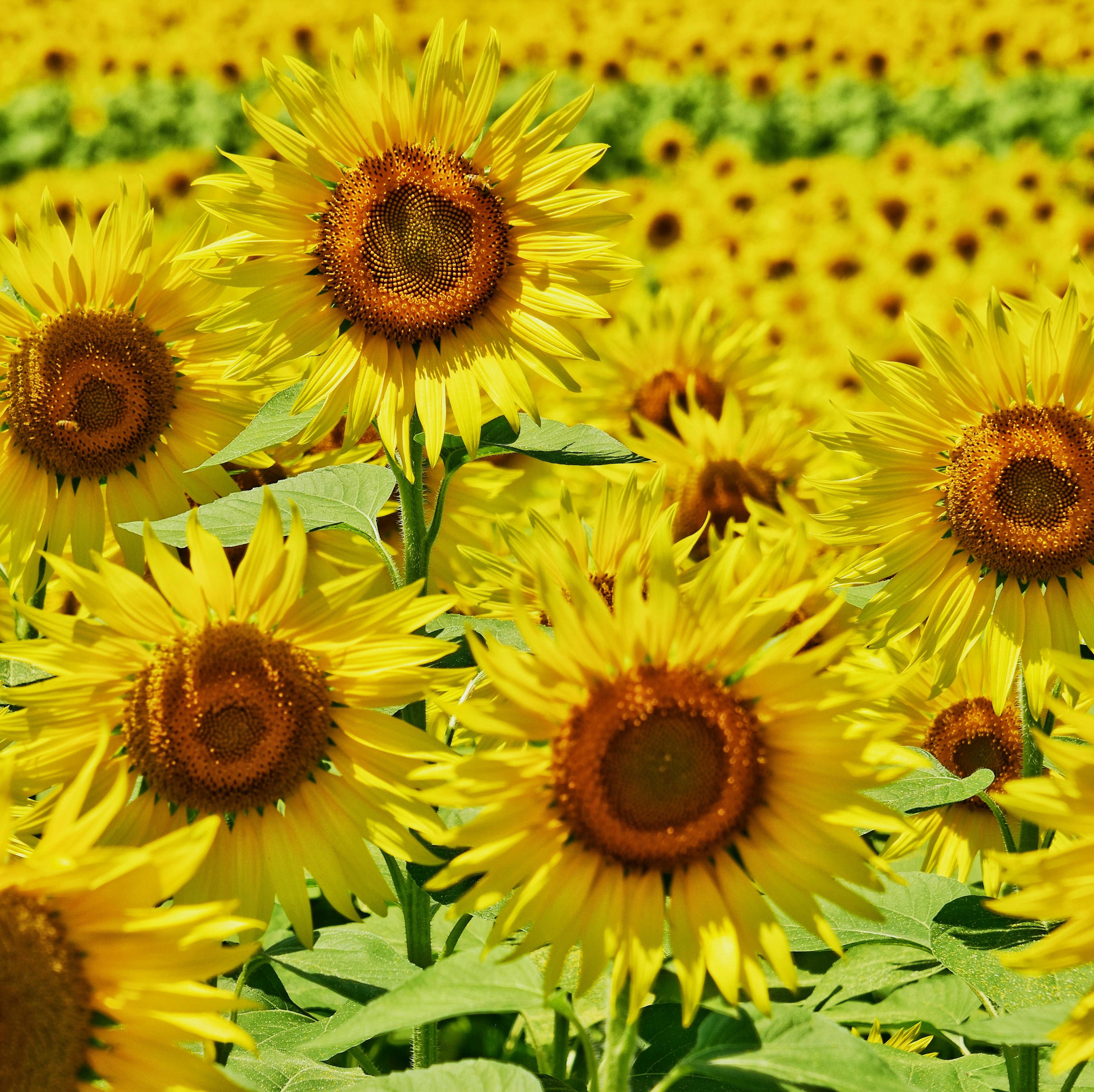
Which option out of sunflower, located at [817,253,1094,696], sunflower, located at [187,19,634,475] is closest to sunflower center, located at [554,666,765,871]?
sunflower, located at [187,19,634,475]

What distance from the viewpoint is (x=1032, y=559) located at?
204 cm

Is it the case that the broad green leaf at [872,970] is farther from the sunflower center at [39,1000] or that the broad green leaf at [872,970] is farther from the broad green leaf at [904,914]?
the sunflower center at [39,1000]

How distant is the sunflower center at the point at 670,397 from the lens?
3990 millimetres

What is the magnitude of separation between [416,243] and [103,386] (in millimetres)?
615

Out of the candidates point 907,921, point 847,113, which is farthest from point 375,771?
point 847,113

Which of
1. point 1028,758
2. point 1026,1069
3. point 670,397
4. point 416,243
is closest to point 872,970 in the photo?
point 1026,1069

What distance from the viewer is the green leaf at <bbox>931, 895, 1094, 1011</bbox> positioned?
1612 mm

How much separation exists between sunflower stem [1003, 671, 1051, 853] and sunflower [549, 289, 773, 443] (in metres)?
2.13

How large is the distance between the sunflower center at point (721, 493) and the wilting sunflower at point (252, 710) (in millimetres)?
1683

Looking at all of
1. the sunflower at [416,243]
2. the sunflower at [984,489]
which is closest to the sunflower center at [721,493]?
the sunflower at [984,489]

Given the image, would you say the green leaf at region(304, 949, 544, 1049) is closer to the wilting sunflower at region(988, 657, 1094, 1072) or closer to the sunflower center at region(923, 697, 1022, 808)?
the wilting sunflower at region(988, 657, 1094, 1072)

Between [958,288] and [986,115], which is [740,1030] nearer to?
[958,288]

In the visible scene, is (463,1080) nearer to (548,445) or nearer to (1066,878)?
(1066,878)

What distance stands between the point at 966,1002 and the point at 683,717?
3.27 feet
